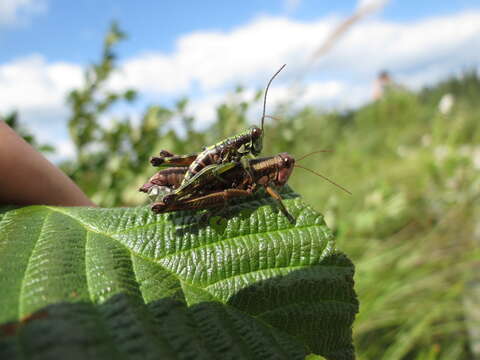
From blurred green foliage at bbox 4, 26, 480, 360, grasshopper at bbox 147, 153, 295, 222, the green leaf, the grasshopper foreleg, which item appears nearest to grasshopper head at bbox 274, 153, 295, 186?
grasshopper at bbox 147, 153, 295, 222

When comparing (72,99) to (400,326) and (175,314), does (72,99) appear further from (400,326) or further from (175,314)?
(400,326)

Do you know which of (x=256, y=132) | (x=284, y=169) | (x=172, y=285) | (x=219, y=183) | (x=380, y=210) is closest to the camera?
(x=172, y=285)

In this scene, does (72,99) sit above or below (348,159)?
below

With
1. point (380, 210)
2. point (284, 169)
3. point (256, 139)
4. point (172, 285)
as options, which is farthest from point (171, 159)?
point (380, 210)

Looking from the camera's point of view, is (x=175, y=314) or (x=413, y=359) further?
(x=413, y=359)

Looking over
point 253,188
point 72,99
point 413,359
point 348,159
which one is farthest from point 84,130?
point 348,159

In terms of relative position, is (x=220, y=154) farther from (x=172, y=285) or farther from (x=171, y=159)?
(x=172, y=285)

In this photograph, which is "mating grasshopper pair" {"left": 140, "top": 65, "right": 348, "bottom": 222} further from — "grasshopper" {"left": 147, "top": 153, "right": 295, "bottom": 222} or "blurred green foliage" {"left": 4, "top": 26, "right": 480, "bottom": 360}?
"blurred green foliage" {"left": 4, "top": 26, "right": 480, "bottom": 360}
